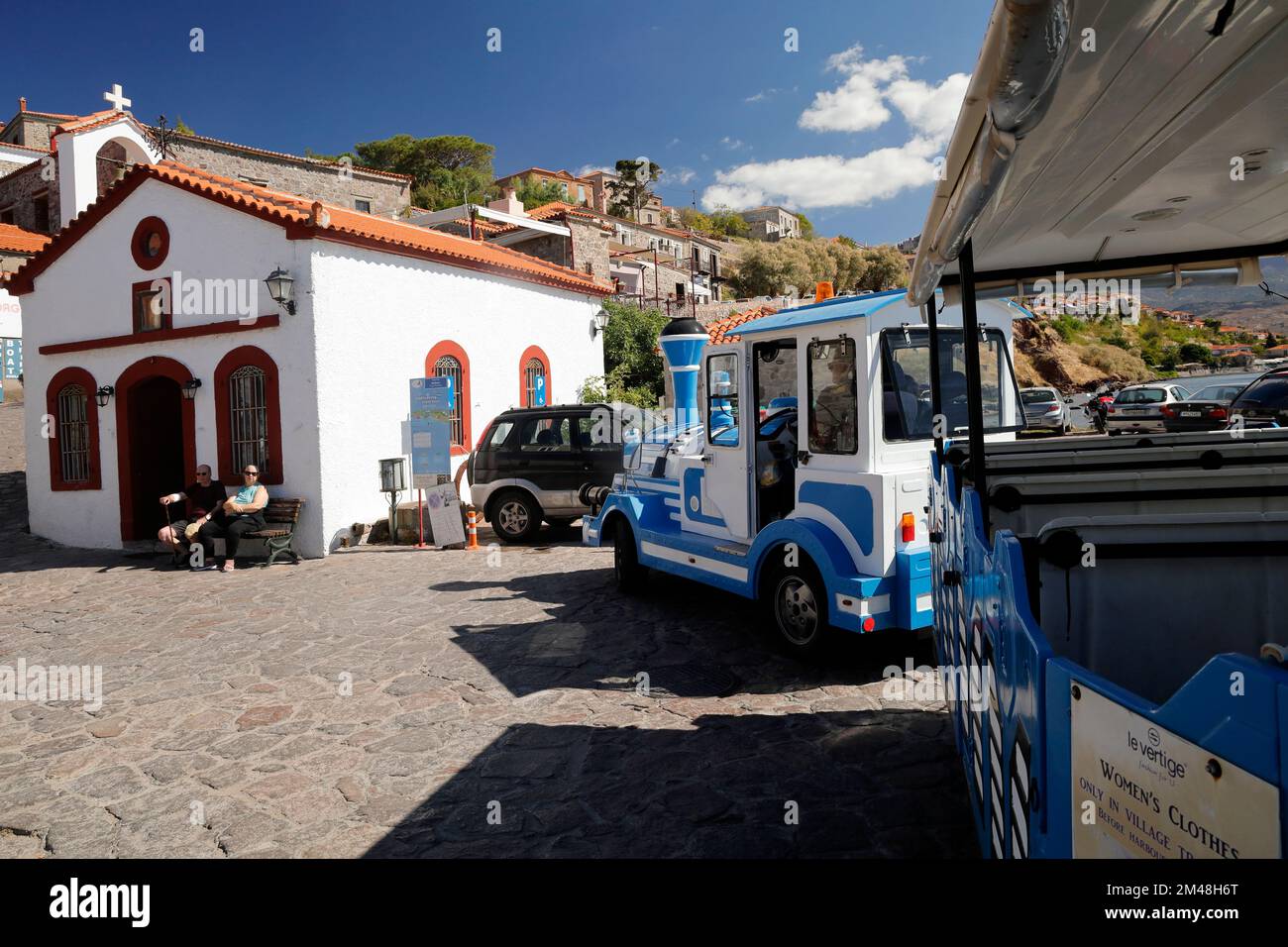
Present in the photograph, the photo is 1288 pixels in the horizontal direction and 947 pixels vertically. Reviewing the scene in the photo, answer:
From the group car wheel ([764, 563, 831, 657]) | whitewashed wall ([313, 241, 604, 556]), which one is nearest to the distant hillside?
car wheel ([764, 563, 831, 657])

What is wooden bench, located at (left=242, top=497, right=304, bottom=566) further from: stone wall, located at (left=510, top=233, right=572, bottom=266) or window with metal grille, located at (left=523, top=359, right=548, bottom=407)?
stone wall, located at (left=510, top=233, right=572, bottom=266)

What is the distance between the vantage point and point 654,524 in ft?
25.0

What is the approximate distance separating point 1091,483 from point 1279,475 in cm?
66

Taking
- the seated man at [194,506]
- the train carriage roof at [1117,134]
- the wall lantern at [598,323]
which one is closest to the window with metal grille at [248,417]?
the seated man at [194,506]

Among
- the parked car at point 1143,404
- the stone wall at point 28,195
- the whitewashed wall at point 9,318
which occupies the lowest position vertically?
the parked car at point 1143,404

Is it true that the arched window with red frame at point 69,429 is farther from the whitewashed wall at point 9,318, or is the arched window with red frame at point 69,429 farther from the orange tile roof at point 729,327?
the whitewashed wall at point 9,318

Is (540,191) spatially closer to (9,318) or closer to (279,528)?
(9,318)

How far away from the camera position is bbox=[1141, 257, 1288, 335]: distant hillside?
479 cm

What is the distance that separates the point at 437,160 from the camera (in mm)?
65500

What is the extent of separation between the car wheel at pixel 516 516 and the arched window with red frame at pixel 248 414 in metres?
3.31

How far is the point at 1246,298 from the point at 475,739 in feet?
18.3

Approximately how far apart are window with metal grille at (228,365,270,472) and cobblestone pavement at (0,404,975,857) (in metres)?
4.48

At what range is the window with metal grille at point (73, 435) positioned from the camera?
1431 cm
